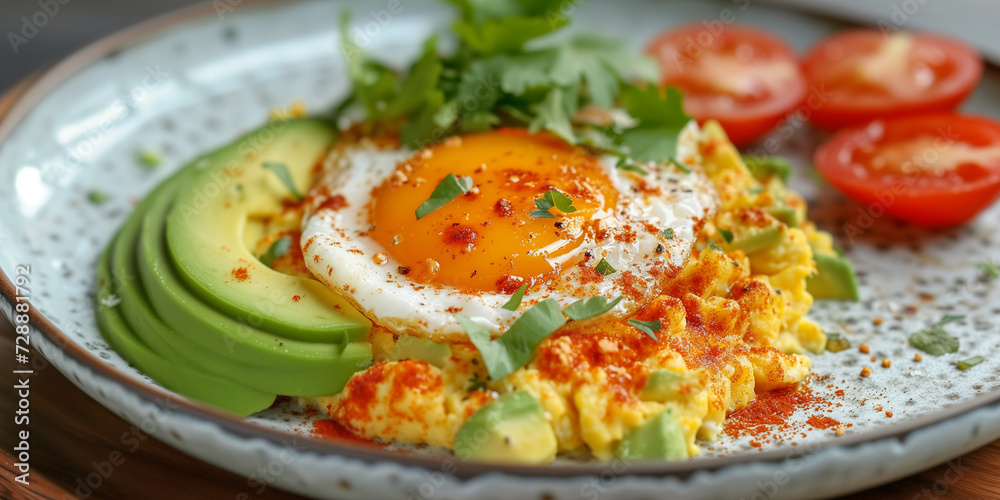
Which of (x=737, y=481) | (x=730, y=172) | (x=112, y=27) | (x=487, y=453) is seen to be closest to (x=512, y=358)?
(x=487, y=453)

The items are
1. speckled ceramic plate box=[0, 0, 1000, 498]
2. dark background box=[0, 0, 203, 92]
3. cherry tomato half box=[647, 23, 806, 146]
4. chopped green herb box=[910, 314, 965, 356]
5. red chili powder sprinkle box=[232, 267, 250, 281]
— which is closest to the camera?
speckled ceramic plate box=[0, 0, 1000, 498]

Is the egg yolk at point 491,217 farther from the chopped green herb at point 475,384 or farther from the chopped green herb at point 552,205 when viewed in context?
the chopped green herb at point 475,384

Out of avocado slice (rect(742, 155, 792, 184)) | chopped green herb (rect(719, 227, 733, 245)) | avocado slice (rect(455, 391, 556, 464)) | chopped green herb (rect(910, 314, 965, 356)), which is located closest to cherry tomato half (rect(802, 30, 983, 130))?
avocado slice (rect(742, 155, 792, 184))

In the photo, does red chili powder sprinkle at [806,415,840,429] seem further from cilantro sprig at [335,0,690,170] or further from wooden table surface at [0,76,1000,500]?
cilantro sprig at [335,0,690,170]

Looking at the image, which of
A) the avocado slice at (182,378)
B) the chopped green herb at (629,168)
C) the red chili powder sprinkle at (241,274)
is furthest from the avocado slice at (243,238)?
the chopped green herb at (629,168)

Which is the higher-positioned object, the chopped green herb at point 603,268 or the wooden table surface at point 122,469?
the chopped green herb at point 603,268

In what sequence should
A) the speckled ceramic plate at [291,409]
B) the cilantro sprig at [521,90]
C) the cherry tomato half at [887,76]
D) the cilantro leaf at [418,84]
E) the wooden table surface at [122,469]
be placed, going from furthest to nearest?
the cherry tomato half at [887,76]
the cilantro leaf at [418,84]
the cilantro sprig at [521,90]
the wooden table surface at [122,469]
the speckled ceramic plate at [291,409]
